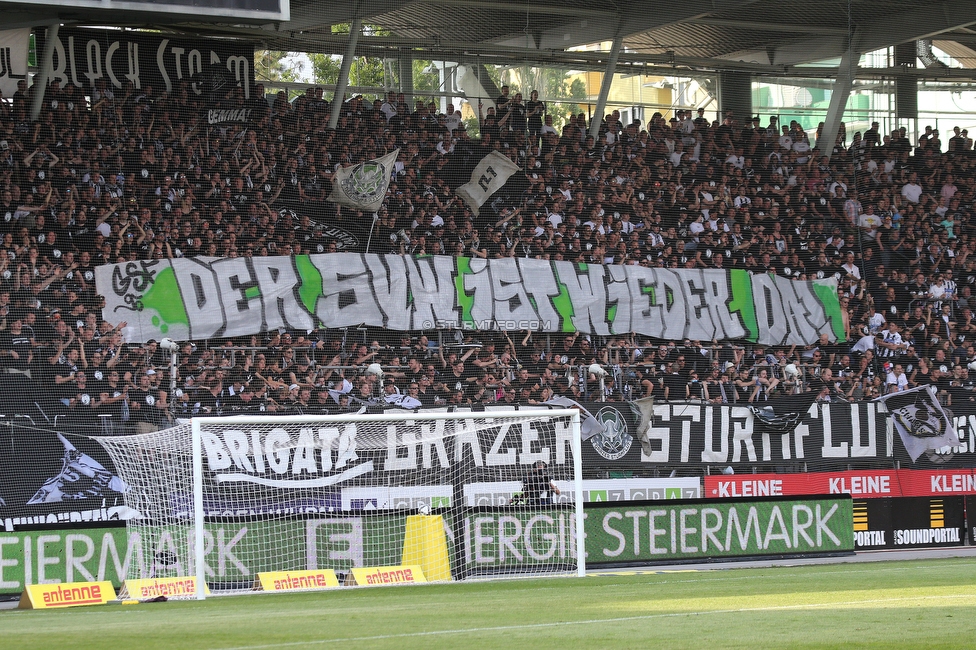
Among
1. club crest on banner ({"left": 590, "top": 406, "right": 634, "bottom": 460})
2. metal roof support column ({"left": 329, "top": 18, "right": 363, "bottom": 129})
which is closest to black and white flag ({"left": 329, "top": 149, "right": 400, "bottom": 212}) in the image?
metal roof support column ({"left": 329, "top": 18, "right": 363, "bottom": 129})

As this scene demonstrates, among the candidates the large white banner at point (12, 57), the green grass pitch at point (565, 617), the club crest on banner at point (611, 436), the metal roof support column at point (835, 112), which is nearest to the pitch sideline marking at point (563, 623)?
the green grass pitch at point (565, 617)

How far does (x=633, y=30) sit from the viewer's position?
2775cm

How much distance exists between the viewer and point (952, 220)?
28.2 m

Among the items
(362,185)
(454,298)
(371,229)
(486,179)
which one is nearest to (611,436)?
(454,298)

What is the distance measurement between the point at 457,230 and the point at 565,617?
15.5 metres

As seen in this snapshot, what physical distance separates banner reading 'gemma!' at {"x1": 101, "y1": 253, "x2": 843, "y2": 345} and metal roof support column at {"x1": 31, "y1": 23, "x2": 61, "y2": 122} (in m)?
3.43

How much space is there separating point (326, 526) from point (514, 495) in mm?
2790

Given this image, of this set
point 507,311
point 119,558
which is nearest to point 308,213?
point 507,311

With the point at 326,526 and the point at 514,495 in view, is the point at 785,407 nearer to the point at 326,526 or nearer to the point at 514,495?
the point at 514,495

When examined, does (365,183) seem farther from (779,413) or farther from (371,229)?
(779,413)

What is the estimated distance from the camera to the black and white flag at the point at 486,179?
24.7 meters

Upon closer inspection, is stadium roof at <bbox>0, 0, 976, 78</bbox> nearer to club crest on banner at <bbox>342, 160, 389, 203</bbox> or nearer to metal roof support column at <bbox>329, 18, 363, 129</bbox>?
metal roof support column at <bbox>329, 18, 363, 129</bbox>

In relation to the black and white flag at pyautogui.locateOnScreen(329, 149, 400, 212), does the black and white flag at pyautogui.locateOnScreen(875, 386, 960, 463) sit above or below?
below

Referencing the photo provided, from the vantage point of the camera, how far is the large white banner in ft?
72.7
